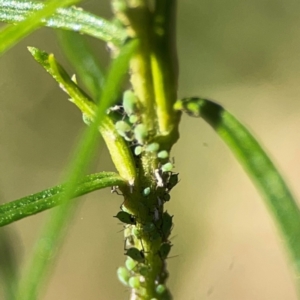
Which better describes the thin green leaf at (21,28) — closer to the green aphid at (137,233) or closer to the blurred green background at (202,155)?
the green aphid at (137,233)

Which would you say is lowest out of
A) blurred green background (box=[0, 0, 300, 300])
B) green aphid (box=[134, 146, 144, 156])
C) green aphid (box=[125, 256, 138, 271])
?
green aphid (box=[125, 256, 138, 271])

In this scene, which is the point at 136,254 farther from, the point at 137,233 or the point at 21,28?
the point at 21,28

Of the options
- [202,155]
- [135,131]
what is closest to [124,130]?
[135,131]

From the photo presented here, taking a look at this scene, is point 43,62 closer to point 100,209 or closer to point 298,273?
point 298,273

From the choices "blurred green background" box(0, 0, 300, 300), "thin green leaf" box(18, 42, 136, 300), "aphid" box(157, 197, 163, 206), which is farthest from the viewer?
"blurred green background" box(0, 0, 300, 300)

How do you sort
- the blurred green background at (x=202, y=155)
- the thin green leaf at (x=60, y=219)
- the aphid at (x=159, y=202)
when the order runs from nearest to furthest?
1. the thin green leaf at (x=60, y=219)
2. the aphid at (x=159, y=202)
3. the blurred green background at (x=202, y=155)

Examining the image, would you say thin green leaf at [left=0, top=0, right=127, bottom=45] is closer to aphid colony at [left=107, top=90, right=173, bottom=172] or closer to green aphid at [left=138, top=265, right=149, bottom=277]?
aphid colony at [left=107, top=90, right=173, bottom=172]

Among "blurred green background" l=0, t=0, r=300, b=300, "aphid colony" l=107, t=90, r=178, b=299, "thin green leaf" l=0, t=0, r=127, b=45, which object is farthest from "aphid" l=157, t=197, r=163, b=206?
"blurred green background" l=0, t=0, r=300, b=300

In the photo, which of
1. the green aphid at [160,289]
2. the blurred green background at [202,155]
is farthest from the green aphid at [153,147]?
the blurred green background at [202,155]

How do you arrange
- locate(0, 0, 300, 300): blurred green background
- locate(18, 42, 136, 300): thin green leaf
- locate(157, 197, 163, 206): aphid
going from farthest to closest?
locate(0, 0, 300, 300): blurred green background, locate(157, 197, 163, 206): aphid, locate(18, 42, 136, 300): thin green leaf
